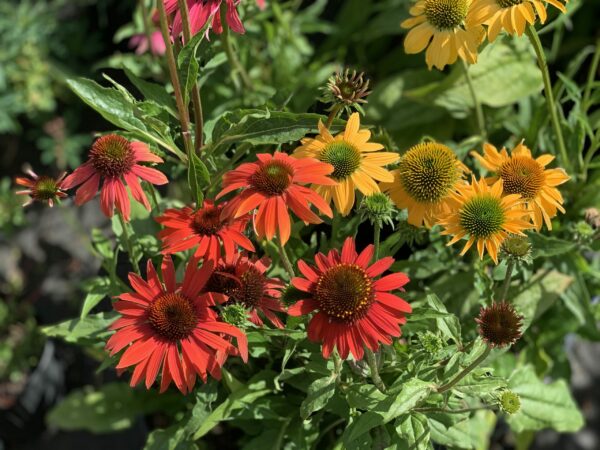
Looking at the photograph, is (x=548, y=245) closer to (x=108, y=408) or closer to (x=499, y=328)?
(x=499, y=328)

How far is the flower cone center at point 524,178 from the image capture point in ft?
2.52

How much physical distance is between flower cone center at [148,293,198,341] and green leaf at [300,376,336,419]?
0.15 meters

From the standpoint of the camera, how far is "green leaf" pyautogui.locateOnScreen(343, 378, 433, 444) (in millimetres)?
670

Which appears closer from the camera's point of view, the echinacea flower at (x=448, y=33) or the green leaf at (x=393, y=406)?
the green leaf at (x=393, y=406)

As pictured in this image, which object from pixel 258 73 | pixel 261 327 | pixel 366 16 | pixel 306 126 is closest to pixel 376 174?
pixel 306 126

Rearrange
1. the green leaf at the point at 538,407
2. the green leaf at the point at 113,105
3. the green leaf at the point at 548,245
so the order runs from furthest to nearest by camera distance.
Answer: the green leaf at the point at 538,407 < the green leaf at the point at 548,245 < the green leaf at the point at 113,105

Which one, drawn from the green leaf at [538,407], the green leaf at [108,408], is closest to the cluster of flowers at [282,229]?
the green leaf at [538,407]

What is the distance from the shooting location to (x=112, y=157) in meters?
0.71

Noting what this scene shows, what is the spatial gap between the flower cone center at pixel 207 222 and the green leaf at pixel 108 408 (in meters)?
0.48

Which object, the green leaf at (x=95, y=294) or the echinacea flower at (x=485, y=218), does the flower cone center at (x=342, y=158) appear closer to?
the echinacea flower at (x=485, y=218)

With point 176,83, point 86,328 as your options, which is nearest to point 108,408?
point 86,328

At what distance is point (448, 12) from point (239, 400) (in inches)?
21.1

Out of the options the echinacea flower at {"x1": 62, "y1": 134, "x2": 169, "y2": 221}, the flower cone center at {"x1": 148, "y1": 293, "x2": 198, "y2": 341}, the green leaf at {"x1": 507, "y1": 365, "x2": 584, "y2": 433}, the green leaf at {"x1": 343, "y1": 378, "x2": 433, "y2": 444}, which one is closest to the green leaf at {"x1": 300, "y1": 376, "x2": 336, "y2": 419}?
the green leaf at {"x1": 343, "y1": 378, "x2": 433, "y2": 444}

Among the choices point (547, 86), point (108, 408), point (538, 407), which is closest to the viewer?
point (547, 86)
